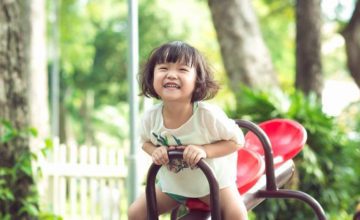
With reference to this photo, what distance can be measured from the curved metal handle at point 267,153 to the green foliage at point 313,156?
2.97m

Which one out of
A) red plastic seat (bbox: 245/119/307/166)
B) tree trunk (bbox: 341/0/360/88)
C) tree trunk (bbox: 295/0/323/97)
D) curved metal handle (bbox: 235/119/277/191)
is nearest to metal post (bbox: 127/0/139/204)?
red plastic seat (bbox: 245/119/307/166)

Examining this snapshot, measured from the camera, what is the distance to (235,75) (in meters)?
8.56

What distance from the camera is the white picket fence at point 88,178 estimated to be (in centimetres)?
793

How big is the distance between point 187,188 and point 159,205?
0.20 metres

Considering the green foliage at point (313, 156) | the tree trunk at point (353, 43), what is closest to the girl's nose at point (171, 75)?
the green foliage at point (313, 156)

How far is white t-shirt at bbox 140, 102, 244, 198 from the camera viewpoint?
2.95 meters

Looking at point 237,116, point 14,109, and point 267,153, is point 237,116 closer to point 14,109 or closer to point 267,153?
point 14,109

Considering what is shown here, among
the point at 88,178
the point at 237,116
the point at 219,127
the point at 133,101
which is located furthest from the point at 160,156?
the point at 88,178

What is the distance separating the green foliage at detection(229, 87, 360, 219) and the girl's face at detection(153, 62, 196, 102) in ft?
12.0

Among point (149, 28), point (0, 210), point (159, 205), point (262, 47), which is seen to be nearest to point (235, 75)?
point (262, 47)

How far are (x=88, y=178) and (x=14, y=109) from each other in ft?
12.1

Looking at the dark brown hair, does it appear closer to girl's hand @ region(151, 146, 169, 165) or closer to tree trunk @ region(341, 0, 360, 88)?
girl's hand @ region(151, 146, 169, 165)

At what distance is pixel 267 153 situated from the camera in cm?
353

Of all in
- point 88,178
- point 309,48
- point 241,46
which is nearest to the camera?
point 88,178
